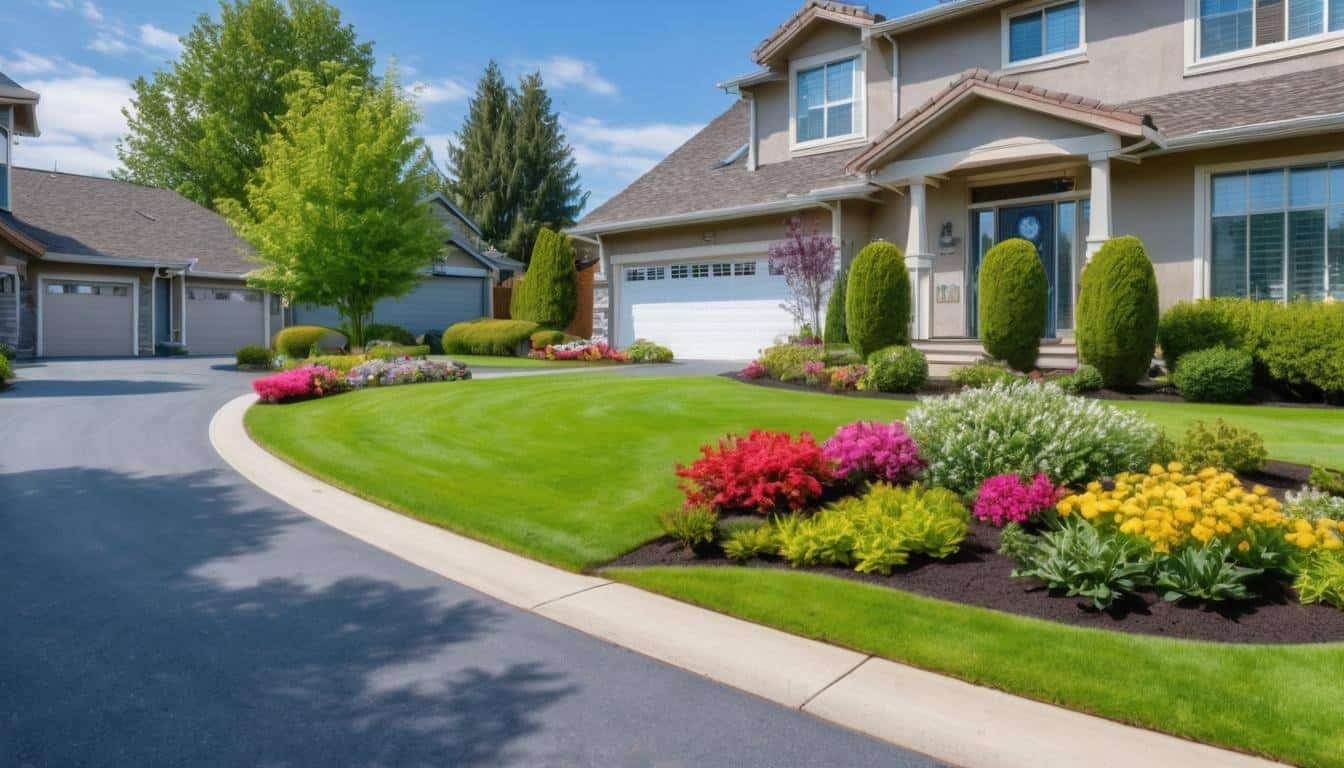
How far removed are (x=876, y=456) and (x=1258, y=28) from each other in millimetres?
11969

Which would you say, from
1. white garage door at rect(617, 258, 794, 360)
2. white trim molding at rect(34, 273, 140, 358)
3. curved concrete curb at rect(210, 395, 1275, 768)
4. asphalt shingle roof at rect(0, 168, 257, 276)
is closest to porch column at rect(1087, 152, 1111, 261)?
white garage door at rect(617, 258, 794, 360)

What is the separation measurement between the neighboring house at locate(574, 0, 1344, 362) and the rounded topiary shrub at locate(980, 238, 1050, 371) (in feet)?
4.03

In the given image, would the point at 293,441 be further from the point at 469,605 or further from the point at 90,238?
the point at 90,238

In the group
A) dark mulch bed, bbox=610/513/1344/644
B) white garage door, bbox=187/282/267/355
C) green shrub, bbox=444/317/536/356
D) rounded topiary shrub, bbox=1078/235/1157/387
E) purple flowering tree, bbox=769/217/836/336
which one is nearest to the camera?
dark mulch bed, bbox=610/513/1344/644

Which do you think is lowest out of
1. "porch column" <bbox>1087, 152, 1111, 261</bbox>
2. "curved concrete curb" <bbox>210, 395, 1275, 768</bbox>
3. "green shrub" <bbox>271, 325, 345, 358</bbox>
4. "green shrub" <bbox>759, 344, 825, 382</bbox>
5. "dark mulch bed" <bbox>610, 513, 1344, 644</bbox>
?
"curved concrete curb" <bbox>210, 395, 1275, 768</bbox>

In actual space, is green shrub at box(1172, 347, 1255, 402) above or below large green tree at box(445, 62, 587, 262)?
below

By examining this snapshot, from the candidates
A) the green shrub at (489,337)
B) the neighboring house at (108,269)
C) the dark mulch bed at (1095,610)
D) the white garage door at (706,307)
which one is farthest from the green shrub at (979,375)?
the neighboring house at (108,269)

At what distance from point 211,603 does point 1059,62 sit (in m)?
15.8

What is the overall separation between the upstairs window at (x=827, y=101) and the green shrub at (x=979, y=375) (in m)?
7.78

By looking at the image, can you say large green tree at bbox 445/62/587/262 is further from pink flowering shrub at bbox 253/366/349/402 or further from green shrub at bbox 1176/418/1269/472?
green shrub at bbox 1176/418/1269/472

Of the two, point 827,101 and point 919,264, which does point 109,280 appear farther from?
point 919,264

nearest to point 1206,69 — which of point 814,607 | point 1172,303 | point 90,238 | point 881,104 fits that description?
point 1172,303

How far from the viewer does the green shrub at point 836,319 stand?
1606 cm

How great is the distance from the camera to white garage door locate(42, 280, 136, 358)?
25141mm
